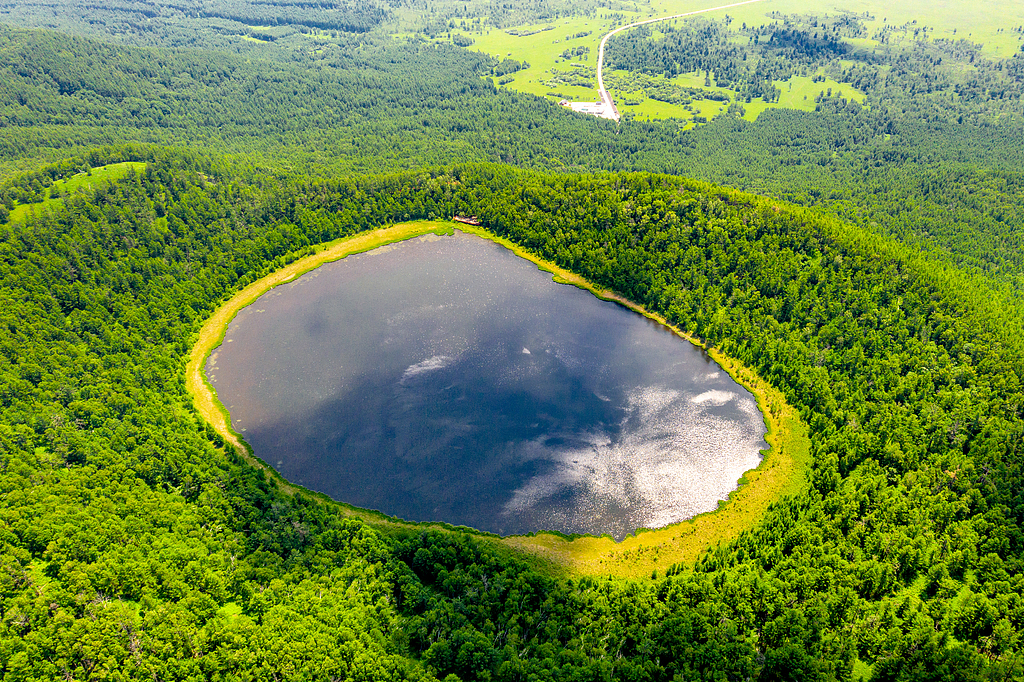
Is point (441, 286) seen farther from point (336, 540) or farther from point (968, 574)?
point (968, 574)

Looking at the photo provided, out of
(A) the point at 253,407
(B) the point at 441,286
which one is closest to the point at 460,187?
(B) the point at 441,286

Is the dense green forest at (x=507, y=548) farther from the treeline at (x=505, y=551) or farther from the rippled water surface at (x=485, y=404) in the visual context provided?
the rippled water surface at (x=485, y=404)

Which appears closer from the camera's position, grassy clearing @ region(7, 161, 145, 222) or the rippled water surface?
the rippled water surface

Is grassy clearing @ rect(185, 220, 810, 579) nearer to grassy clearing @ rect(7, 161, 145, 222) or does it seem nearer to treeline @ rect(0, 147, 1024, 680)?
treeline @ rect(0, 147, 1024, 680)

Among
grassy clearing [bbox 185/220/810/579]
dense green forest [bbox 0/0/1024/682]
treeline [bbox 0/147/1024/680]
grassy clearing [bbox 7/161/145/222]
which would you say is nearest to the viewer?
treeline [bbox 0/147/1024/680]

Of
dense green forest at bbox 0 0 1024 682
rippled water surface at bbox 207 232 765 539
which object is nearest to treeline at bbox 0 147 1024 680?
dense green forest at bbox 0 0 1024 682

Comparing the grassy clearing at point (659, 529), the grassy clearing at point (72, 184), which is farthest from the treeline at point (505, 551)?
the grassy clearing at point (72, 184)
